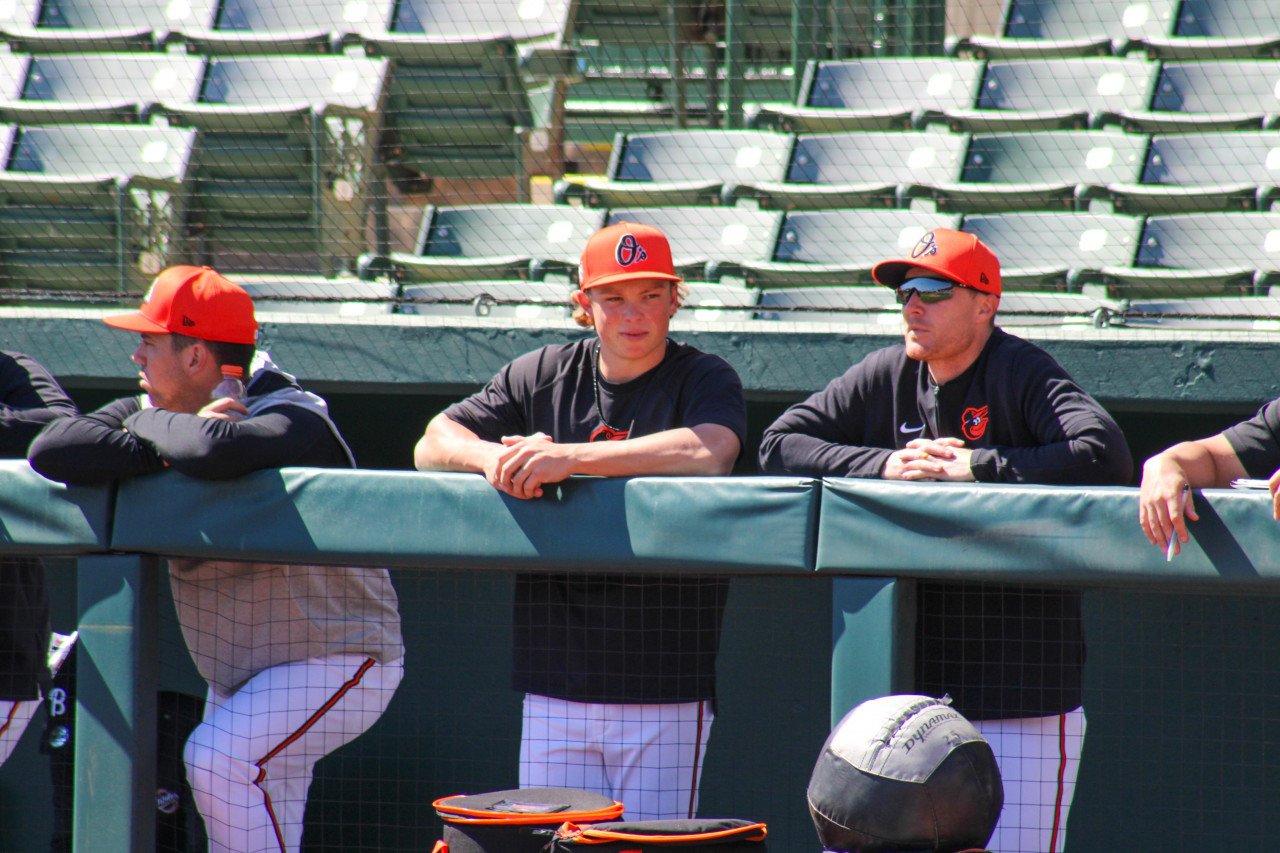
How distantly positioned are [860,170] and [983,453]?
3.19m

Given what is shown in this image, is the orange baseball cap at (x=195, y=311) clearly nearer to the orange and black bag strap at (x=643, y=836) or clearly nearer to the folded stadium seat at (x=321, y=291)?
the orange and black bag strap at (x=643, y=836)

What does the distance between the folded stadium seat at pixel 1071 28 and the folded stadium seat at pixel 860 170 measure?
703 millimetres

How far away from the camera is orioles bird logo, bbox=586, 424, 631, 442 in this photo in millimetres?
2562

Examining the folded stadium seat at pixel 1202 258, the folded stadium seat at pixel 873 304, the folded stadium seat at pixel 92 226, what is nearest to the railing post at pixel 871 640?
the folded stadium seat at pixel 873 304

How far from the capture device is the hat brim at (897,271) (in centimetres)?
258

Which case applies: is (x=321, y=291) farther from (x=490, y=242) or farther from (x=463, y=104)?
(x=463, y=104)

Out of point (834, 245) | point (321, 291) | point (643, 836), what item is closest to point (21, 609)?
point (643, 836)

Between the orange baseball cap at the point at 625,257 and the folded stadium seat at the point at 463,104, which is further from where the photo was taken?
the folded stadium seat at the point at 463,104

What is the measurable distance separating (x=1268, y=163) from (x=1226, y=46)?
73 centimetres

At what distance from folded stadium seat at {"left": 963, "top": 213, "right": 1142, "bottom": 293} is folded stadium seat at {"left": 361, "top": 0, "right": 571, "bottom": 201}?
78.0 inches

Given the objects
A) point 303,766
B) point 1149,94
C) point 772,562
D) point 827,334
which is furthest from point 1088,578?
point 1149,94

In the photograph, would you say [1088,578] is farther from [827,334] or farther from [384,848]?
[384,848]

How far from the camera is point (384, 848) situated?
3.58 meters

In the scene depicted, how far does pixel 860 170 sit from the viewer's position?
5.29 metres
